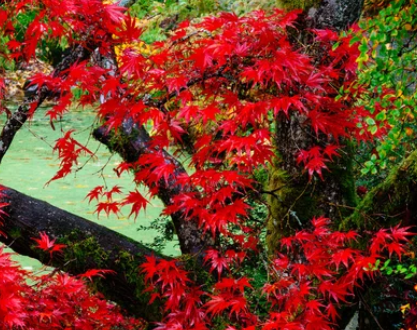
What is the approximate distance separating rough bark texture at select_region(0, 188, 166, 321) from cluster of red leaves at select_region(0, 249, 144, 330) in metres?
0.12

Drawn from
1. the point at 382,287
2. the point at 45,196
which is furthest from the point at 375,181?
the point at 45,196

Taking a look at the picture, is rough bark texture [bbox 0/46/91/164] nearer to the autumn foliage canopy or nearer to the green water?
the autumn foliage canopy

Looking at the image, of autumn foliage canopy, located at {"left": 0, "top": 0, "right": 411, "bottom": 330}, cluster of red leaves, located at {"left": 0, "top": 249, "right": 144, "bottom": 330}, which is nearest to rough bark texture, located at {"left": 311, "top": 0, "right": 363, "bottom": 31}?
autumn foliage canopy, located at {"left": 0, "top": 0, "right": 411, "bottom": 330}

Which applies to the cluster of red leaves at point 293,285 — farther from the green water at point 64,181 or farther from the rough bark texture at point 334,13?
the green water at point 64,181

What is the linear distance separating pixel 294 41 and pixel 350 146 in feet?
1.53

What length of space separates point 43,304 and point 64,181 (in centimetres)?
439

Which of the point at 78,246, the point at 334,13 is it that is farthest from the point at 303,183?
the point at 78,246

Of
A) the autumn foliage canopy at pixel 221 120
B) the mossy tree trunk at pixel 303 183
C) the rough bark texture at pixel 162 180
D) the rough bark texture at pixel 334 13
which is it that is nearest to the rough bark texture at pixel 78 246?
the autumn foliage canopy at pixel 221 120

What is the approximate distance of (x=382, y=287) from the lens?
9.82 ft

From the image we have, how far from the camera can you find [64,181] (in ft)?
21.4

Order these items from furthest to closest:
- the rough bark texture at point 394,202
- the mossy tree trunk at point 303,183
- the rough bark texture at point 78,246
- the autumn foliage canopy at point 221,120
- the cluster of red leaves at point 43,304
→ the mossy tree trunk at point 303,183 < the rough bark texture at point 78,246 < the rough bark texture at point 394,202 < the autumn foliage canopy at point 221,120 < the cluster of red leaves at point 43,304

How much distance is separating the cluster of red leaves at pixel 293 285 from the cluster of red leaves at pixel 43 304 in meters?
0.28

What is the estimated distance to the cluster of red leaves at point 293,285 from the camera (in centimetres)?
209

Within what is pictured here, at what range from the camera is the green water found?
17.5ft
